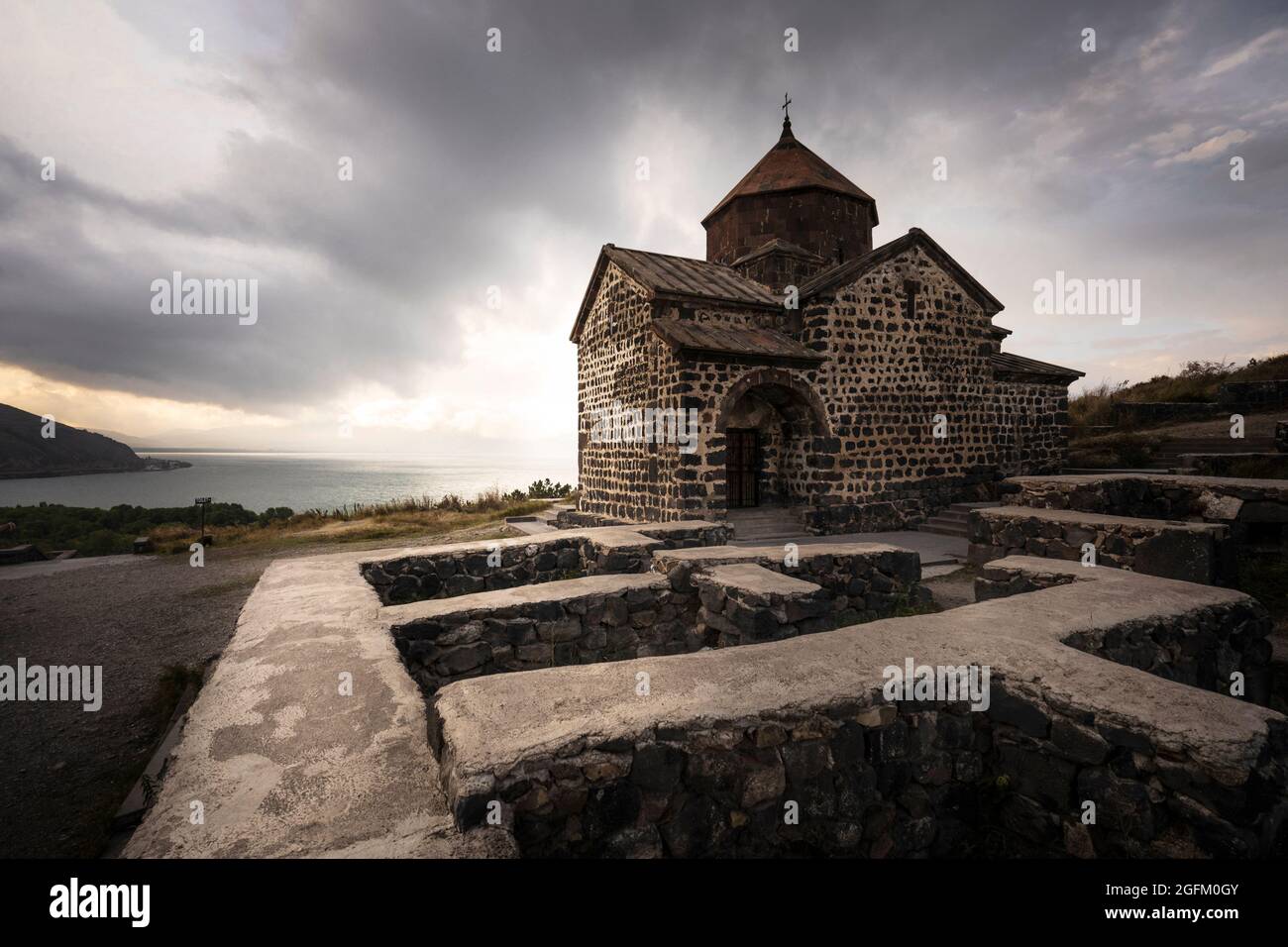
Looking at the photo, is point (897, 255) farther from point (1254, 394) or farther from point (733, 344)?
point (1254, 394)

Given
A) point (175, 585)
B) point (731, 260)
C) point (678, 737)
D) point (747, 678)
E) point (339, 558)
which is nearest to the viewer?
point (678, 737)

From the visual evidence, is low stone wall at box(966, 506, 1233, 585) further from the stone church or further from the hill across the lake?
the hill across the lake

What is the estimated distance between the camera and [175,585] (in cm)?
939

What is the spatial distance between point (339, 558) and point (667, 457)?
20.0 ft

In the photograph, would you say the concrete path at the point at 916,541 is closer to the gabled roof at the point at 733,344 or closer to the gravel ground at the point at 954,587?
the gravel ground at the point at 954,587

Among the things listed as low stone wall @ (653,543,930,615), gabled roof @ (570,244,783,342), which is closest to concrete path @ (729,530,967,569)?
low stone wall @ (653,543,930,615)

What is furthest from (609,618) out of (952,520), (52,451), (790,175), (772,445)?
(52,451)

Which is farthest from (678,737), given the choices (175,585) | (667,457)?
(175,585)

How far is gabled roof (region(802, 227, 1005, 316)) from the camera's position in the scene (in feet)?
40.3

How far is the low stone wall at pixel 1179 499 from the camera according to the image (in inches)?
271

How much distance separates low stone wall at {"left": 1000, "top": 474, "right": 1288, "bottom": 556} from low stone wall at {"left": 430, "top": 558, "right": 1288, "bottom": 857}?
589 cm

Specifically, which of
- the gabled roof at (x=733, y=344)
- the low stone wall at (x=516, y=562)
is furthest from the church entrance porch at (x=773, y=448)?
the low stone wall at (x=516, y=562)

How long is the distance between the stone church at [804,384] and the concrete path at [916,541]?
1.47 ft
